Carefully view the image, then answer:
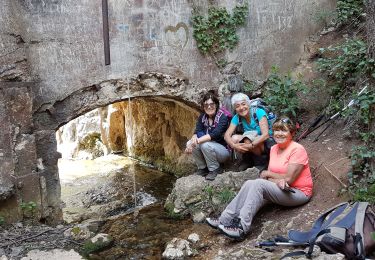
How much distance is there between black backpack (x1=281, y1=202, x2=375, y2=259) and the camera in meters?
3.33

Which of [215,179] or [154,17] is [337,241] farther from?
[154,17]

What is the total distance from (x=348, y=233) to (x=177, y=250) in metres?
1.76

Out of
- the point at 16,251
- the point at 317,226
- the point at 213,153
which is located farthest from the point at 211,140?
the point at 16,251

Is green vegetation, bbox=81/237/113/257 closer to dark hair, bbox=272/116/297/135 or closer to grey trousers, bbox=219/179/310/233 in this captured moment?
grey trousers, bbox=219/179/310/233

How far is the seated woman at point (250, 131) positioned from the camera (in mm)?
5398

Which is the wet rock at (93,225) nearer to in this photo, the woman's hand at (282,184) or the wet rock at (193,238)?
the wet rock at (193,238)

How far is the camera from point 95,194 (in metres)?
7.53

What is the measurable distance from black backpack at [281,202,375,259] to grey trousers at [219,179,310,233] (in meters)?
0.70

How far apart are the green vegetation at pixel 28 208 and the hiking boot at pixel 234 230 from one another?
8.05ft

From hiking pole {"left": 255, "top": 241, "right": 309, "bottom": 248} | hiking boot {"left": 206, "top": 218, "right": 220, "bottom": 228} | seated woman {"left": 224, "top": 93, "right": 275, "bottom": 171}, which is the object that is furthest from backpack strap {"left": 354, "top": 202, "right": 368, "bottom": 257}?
seated woman {"left": 224, "top": 93, "right": 275, "bottom": 171}

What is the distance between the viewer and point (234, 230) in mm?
4332

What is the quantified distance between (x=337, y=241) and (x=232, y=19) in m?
4.03

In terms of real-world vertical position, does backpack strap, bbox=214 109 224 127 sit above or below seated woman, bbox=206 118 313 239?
above

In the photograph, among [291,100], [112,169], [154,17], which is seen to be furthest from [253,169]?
[112,169]
